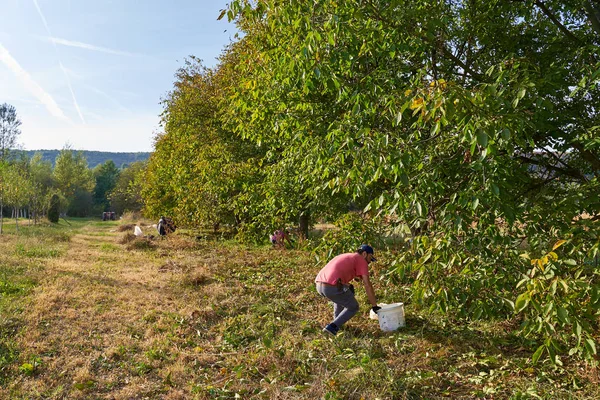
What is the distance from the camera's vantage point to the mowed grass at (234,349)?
446cm

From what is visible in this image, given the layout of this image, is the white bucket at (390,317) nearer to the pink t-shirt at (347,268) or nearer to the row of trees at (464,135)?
the pink t-shirt at (347,268)

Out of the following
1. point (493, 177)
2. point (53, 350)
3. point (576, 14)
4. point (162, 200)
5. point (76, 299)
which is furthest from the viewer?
point (162, 200)

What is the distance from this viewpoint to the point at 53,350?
5.58 meters

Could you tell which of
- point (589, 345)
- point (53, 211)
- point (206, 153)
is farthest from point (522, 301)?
point (53, 211)

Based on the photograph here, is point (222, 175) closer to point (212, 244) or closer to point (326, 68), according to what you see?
point (212, 244)

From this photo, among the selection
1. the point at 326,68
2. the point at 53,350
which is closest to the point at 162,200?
the point at 53,350

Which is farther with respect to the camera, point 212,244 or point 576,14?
point 212,244

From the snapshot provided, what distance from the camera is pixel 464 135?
3.62 meters

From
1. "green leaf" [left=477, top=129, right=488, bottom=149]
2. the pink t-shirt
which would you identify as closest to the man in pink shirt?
the pink t-shirt

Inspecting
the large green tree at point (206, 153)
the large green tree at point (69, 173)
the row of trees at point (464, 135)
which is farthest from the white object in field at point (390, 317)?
the large green tree at point (69, 173)

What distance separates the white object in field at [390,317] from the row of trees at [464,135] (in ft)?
2.70

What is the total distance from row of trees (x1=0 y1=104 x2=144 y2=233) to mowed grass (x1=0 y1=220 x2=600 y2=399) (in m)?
9.36

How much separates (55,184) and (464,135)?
197 feet

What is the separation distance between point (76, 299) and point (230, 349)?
3.99 m
